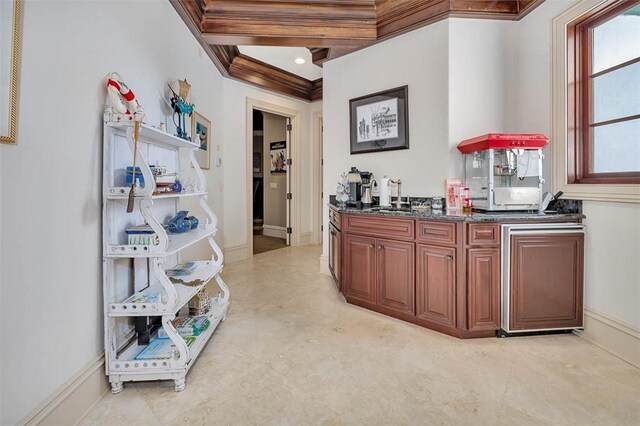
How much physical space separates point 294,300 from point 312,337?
799mm

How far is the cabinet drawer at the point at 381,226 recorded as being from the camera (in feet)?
8.32

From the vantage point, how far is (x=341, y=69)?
3.70 m

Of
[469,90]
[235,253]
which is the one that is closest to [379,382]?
[469,90]

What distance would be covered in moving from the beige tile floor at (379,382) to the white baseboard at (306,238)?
3295 millimetres

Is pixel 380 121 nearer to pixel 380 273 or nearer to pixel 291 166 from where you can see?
pixel 380 273

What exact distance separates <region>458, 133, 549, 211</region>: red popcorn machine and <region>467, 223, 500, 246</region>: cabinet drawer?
0.28 m

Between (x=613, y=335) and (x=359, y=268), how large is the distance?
1774 mm

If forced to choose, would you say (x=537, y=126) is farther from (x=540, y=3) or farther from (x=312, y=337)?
(x=312, y=337)

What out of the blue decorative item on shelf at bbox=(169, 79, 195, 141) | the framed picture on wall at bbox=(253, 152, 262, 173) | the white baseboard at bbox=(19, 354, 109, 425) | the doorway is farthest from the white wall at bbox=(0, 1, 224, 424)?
the framed picture on wall at bbox=(253, 152, 262, 173)

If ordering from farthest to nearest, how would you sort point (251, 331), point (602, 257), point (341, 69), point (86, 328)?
point (341, 69)
point (251, 331)
point (602, 257)
point (86, 328)

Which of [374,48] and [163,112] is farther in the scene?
[374,48]

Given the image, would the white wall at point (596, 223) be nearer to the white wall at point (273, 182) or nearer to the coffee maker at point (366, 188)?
the coffee maker at point (366, 188)

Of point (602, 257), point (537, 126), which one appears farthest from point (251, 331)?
point (537, 126)

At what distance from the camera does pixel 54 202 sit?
1.39m
